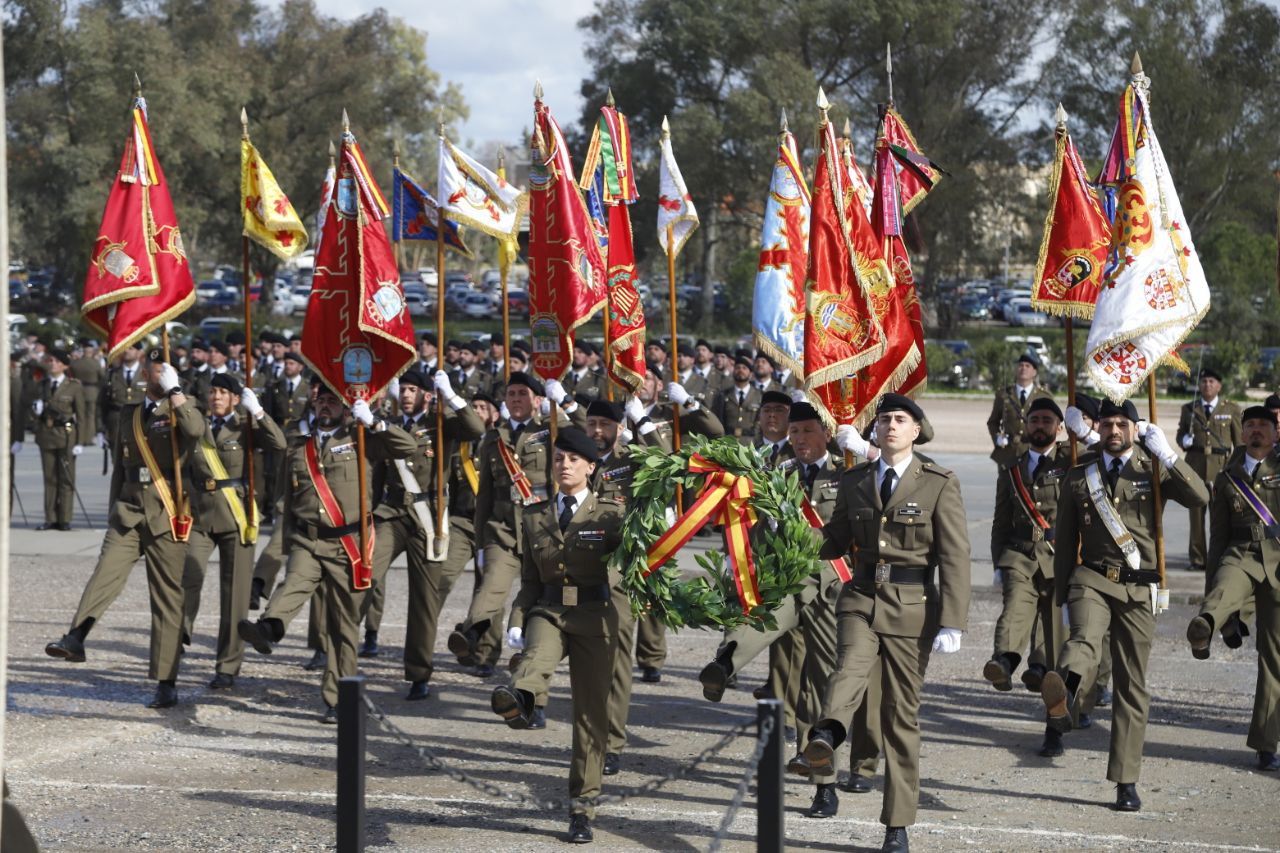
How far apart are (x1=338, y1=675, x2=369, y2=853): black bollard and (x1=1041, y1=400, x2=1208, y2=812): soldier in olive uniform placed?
3.62 metres

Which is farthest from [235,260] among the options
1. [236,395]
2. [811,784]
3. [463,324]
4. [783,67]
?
[811,784]

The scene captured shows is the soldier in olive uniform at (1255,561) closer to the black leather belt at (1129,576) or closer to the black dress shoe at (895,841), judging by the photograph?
the black leather belt at (1129,576)

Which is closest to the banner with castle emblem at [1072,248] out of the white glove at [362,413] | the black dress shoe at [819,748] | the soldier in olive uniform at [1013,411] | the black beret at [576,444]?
the black beret at [576,444]

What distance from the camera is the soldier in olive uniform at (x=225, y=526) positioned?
36.5 ft

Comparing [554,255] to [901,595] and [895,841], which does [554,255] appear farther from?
[895,841]

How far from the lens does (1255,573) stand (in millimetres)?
9406

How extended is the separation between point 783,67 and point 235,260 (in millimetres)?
22079

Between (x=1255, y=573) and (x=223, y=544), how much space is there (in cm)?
638

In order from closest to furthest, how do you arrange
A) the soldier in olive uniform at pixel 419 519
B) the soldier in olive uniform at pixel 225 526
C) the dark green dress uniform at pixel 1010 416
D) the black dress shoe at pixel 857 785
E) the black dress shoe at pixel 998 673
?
the black dress shoe at pixel 857 785 → the black dress shoe at pixel 998 673 → the soldier in olive uniform at pixel 419 519 → the soldier in olive uniform at pixel 225 526 → the dark green dress uniform at pixel 1010 416

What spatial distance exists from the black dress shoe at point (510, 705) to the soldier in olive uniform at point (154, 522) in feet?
11.8

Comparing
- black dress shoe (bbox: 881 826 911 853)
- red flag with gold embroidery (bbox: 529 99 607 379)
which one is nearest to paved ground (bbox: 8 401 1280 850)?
black dress shoe (bbox: 881 826 911 853)

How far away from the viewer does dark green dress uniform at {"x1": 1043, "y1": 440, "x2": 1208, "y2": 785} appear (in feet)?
27.7

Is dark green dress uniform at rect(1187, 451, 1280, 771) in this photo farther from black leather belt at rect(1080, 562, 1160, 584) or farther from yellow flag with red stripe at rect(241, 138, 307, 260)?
yellow flag with red stripe at rect(241, 138, 307, 260)

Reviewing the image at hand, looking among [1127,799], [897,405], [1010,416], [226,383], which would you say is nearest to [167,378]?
[226,383]
